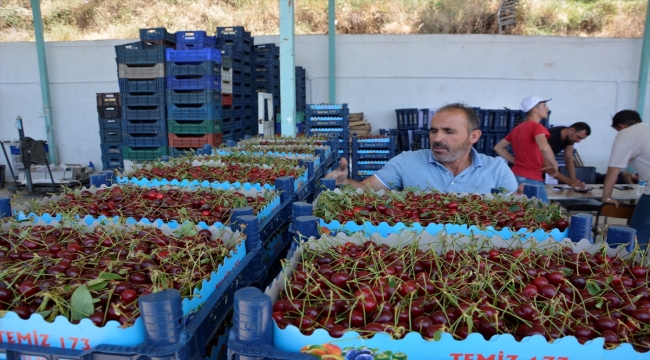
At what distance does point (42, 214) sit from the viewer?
1.90 m

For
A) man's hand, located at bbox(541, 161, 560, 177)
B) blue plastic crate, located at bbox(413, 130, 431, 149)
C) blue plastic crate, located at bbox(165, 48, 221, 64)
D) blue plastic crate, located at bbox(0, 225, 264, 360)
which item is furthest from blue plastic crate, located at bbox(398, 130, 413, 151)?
blue plastic crate, located at bbox(0, 225, 264, 360)

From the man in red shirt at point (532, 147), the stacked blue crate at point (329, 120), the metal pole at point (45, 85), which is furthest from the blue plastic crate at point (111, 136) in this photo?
the man in red shirt at point (532, 147)

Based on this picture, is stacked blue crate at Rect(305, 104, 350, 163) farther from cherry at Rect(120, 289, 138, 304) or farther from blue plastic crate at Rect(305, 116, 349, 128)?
cherry at Rect(120, 289, 138, 304)

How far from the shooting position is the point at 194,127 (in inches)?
229

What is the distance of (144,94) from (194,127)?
107cm

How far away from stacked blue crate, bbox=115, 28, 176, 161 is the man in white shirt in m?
5.52

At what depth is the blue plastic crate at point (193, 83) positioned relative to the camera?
18.5 feet

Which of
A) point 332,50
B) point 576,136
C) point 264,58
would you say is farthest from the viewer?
point 332,50

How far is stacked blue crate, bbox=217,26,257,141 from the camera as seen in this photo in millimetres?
6516

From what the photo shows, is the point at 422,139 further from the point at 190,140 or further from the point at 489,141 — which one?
the point at 190,140

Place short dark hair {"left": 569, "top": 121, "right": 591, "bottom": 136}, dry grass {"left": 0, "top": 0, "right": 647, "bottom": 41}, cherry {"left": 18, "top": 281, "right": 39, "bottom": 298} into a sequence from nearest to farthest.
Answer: cherry {"left": 18, "top": 281, "right": 39, "bottom": 298} < short dark hair {"left": 569, "top": 121, "right": 591, "bottom": 136} < dry grass {"left": 0, "top": 0, "right": 647, "bottom": 41}

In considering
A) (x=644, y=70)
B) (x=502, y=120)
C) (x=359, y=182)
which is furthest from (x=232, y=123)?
(x=644, y=70)

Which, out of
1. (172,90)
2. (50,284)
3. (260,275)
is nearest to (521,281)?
(260,275)

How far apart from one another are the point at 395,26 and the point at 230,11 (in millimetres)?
5339
